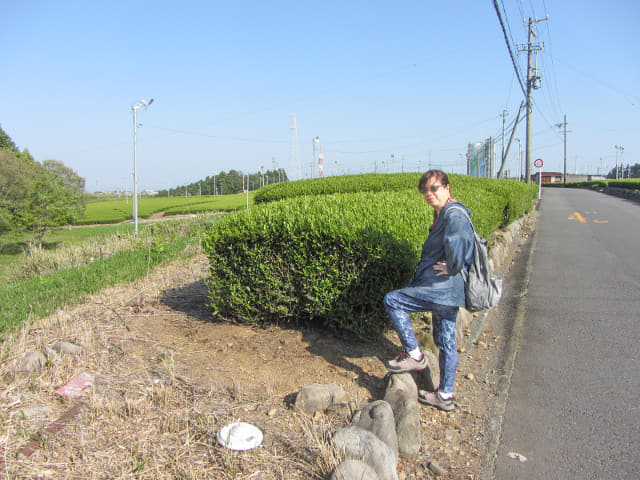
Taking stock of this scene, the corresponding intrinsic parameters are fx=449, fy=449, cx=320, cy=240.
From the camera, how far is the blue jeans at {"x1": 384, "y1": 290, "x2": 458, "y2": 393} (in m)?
3.42

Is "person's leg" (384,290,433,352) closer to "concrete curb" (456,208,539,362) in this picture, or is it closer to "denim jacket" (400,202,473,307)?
"denim jacket" (400,202,473,307)

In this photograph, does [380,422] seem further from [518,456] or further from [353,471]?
[518,456]

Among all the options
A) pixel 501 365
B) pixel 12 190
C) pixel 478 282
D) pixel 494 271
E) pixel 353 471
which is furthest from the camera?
pixel 12 190

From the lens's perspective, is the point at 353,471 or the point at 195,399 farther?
the point at 195,399

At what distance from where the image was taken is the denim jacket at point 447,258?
123 inches

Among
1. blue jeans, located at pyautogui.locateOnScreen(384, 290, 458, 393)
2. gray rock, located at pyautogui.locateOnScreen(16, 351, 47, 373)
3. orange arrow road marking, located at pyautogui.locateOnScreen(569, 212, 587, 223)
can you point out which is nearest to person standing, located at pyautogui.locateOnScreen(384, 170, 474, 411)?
blue jeans, located at pyautogui.locateOnScreen(384, 290, 458, 393)

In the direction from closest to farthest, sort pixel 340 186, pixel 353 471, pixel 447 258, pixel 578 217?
pixel 353 471, pixel 447 258, pixel 340 186, pixel 578 217

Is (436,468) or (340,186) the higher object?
(340,186)

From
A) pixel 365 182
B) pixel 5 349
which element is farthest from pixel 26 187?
pixel 5 349

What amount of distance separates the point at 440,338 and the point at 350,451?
1274 mm

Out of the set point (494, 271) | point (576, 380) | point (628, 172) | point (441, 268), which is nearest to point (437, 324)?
point (441, 268)

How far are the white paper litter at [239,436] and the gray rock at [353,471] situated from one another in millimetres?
576

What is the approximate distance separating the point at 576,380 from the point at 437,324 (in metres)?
1.64

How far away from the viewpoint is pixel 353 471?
8.00 ft
